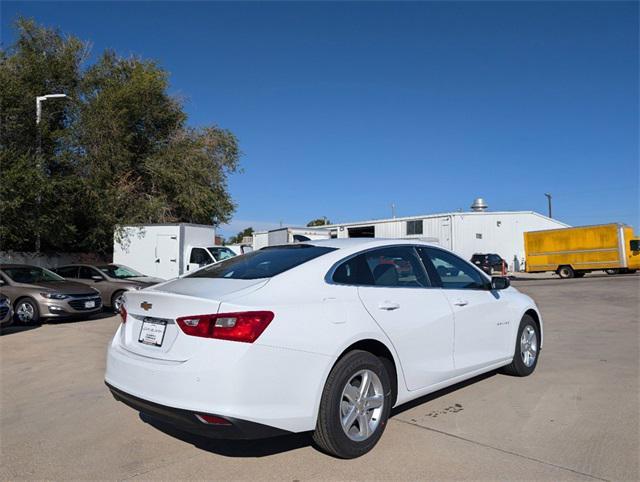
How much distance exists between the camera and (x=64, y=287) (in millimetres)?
12109

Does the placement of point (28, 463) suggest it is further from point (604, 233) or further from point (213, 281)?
point (604, 233)

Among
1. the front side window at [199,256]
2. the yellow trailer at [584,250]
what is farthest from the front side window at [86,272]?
the yellow trailer at [584,250]

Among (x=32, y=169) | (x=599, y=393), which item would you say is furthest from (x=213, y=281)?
(x=32, y=169)

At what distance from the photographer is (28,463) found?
12.9 feet

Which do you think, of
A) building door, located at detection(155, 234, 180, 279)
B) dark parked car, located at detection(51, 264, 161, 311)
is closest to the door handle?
dark parked car, located at detection(51, 264, 161, 311)

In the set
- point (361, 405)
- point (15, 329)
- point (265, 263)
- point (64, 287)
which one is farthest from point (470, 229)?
point (361, 405)

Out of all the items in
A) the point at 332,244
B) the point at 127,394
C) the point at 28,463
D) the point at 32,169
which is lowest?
the point at 28,463

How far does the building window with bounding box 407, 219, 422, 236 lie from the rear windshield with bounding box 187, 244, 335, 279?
37.4m

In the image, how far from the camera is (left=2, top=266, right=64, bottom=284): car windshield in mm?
12297

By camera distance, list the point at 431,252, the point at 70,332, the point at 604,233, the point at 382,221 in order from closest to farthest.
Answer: the point at 431,252 < the point at 70,332 < the point at 604,233 < the point at 382,221

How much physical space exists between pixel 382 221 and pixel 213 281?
40.4 meters

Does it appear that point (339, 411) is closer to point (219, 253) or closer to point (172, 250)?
point (219, 253)

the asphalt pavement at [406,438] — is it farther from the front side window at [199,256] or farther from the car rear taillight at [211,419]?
the front side window at [199,256]

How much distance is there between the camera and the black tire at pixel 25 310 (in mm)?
11516
